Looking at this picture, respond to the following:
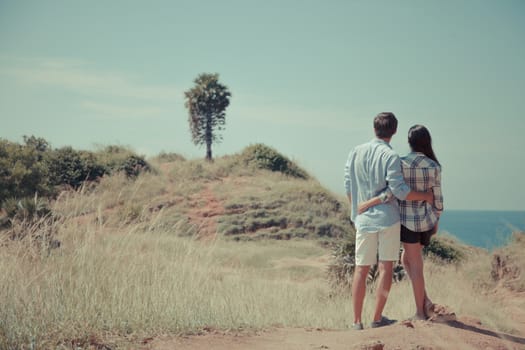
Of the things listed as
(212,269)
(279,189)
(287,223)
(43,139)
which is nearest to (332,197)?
(279,189)

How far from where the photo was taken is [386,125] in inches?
231

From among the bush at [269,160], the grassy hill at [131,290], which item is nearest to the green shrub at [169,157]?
the bush at [269,160]

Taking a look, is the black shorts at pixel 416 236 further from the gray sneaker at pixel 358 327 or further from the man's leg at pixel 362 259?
the gray sneaker at pixel 358 327

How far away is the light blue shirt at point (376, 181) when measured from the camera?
560 centimetres

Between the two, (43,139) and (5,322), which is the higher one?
(43,139)

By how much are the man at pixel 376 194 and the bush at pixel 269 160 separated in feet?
94.9

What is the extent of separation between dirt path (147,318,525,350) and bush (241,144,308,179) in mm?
29215

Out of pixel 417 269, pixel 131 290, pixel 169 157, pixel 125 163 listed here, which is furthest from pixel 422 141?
pixel 169 157

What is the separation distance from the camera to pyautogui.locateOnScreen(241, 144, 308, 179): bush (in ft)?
115

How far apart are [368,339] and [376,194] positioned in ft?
4.72

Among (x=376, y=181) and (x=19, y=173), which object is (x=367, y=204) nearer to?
(x=376, y=181)

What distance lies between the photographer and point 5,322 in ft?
15.4

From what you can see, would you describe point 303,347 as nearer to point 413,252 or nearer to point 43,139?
point 413,252

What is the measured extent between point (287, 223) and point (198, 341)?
19.6 metres
